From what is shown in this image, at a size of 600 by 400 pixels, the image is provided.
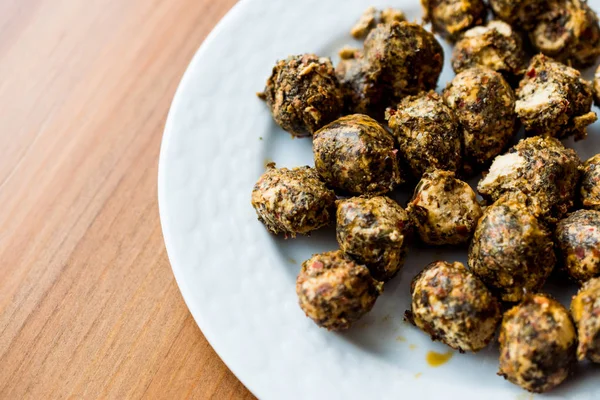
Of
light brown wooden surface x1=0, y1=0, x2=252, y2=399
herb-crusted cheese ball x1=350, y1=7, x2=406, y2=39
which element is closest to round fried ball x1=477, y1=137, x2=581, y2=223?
herb-crusted cheese ball x1=350, y1=7, x2=406, y2=39

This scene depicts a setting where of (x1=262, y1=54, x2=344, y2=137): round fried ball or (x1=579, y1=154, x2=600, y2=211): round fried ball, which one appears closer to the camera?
(x1=579, y1=154, x2=600, y2=211): round fried ball

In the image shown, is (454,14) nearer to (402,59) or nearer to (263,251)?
(402,59)

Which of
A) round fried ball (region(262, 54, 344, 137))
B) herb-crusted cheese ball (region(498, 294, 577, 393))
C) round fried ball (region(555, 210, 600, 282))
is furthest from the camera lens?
round fried ball (region(262, 54, 344, 137))

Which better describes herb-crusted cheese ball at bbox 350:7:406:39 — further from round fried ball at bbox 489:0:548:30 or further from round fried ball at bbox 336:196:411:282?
round fried ball at bbox 336:196:411:282

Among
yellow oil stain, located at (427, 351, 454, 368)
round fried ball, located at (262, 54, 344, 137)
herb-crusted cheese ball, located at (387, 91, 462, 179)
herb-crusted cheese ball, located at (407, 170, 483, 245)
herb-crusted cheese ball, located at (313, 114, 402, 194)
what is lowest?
yellow oil stain, located at (427, 351, 454, 368)

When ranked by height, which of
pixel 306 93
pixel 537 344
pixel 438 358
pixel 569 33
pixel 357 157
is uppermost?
pixel 306 93

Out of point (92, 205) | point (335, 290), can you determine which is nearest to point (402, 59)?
point (335, 290)

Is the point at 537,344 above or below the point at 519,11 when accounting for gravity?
below

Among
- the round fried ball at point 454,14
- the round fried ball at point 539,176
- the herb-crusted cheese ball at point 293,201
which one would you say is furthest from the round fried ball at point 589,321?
the round fried ball at point 454,14
